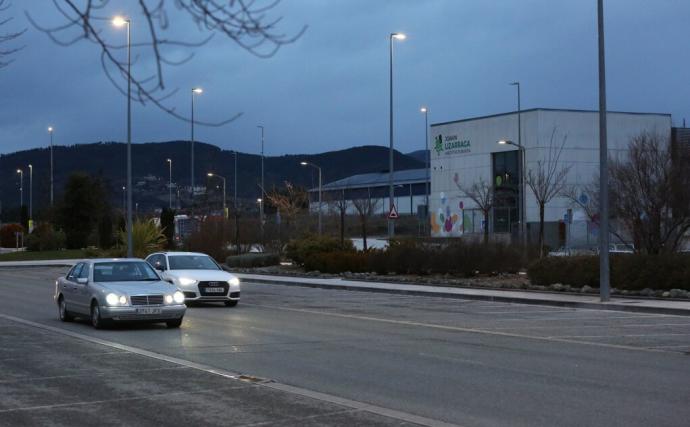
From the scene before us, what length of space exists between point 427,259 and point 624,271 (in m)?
11.1

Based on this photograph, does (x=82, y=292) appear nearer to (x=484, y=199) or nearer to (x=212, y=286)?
(x=212, y=286)

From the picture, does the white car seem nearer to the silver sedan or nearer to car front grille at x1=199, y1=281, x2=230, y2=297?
car front grille at x1=199, y1=281, x2=230, y2=297

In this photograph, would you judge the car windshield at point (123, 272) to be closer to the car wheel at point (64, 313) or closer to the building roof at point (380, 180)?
the car wheel at point (64, 313)

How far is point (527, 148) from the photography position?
6750cm

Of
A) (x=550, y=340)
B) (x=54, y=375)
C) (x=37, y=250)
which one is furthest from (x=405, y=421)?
(x=37, y=250)

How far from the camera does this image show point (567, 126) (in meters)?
67.9

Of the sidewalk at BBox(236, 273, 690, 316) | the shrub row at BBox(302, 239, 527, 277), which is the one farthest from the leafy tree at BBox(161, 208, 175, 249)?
the sidewalk at BBox(236, 273, 690, 316)

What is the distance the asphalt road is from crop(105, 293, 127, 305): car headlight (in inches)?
23.2

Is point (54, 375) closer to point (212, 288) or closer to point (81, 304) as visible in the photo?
point (81, 304)

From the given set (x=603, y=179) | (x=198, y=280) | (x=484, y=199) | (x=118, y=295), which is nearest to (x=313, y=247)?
(x=484, y=199)

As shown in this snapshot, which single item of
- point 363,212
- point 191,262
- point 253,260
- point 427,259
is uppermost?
point 363,212

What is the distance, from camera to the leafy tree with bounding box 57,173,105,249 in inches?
3268

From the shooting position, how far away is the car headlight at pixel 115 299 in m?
18.2

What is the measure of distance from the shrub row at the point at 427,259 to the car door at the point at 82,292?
19449 mm
